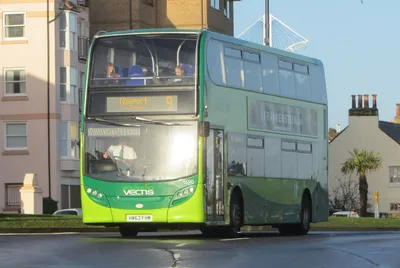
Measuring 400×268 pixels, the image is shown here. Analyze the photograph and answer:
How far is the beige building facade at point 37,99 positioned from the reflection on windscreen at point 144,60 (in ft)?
144

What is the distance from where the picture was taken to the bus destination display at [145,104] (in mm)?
26016

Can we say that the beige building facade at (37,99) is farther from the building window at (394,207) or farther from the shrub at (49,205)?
the building window at (394,207)

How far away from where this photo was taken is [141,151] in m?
26.2

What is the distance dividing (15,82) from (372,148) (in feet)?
163

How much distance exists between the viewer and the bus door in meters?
26.5

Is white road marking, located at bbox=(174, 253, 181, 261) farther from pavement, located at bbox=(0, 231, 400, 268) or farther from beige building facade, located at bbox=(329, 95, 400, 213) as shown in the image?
beige building facade, located at bbox=(329, 95, 400, 213)

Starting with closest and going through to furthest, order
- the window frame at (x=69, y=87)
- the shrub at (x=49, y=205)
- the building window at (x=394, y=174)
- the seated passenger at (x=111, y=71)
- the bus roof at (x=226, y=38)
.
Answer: the seated passenger at (x=111, y=71) → the bus roof at (x=226, y=38) → the shrub at (x=49, y=205) → the window frame at (x=69, y=87) → the building window at (x=394, y=174)

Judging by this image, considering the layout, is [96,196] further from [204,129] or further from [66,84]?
[66,84]

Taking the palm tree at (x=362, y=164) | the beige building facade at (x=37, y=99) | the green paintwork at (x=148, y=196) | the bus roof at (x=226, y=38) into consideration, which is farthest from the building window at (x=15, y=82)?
the green paintwork at (x=148, y=196)

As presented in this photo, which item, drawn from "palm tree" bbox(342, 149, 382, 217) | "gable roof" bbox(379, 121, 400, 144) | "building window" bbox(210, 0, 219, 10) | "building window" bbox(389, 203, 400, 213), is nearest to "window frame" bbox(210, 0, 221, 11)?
→ "building window" bbox(210, 0, 219, 10)

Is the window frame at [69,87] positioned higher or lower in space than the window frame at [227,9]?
lower

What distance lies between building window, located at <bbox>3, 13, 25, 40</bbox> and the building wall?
159 ft

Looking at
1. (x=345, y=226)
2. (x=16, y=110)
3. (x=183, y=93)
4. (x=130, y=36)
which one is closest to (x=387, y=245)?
(x=183, y=93)

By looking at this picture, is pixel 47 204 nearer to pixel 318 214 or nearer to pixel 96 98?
pixel 318 214
